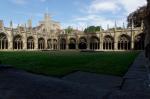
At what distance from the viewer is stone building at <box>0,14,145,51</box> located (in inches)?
2987

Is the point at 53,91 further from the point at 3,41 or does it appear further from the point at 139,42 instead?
the point at 139,42

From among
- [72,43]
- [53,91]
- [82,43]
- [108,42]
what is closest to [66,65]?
[53,91]

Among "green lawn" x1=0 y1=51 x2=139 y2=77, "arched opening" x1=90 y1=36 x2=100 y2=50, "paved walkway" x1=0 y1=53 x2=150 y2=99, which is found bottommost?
"green lawn" x1=0 y1=51 x2=139 y2=77

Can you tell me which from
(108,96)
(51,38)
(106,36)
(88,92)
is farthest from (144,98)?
(51,38)

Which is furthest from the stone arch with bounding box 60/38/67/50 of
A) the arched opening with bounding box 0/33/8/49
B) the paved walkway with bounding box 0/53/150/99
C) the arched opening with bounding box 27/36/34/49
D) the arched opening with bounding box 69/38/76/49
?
the paved walkway with bounding box 0/53/150/99

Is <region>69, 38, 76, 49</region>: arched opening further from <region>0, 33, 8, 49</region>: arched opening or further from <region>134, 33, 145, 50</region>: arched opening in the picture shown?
<region>0, 33, 8, 49</region>: arched opening

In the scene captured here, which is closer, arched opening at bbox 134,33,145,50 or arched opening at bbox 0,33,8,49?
arched opening at bbox 0,33,8,49

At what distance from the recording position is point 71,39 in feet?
290

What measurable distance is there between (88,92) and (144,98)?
1.18 feet

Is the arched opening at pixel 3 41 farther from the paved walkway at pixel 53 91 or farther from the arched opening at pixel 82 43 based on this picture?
Result: the paved walkway at pixel 53 91

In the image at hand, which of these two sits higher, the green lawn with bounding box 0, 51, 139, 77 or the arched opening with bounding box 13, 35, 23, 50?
the arched opening with bounding box 13, 35, 23, 50

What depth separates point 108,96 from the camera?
183 cm

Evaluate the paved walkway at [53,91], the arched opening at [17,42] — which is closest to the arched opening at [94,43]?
the arched opening at [17,42]

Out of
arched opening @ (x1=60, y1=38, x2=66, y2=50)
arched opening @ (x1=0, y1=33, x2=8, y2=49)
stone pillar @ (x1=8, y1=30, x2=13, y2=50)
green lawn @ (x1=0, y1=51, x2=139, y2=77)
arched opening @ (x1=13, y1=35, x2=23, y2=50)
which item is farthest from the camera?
arched opening @ (x1=60, y1=38, x2=66, y2=50)
